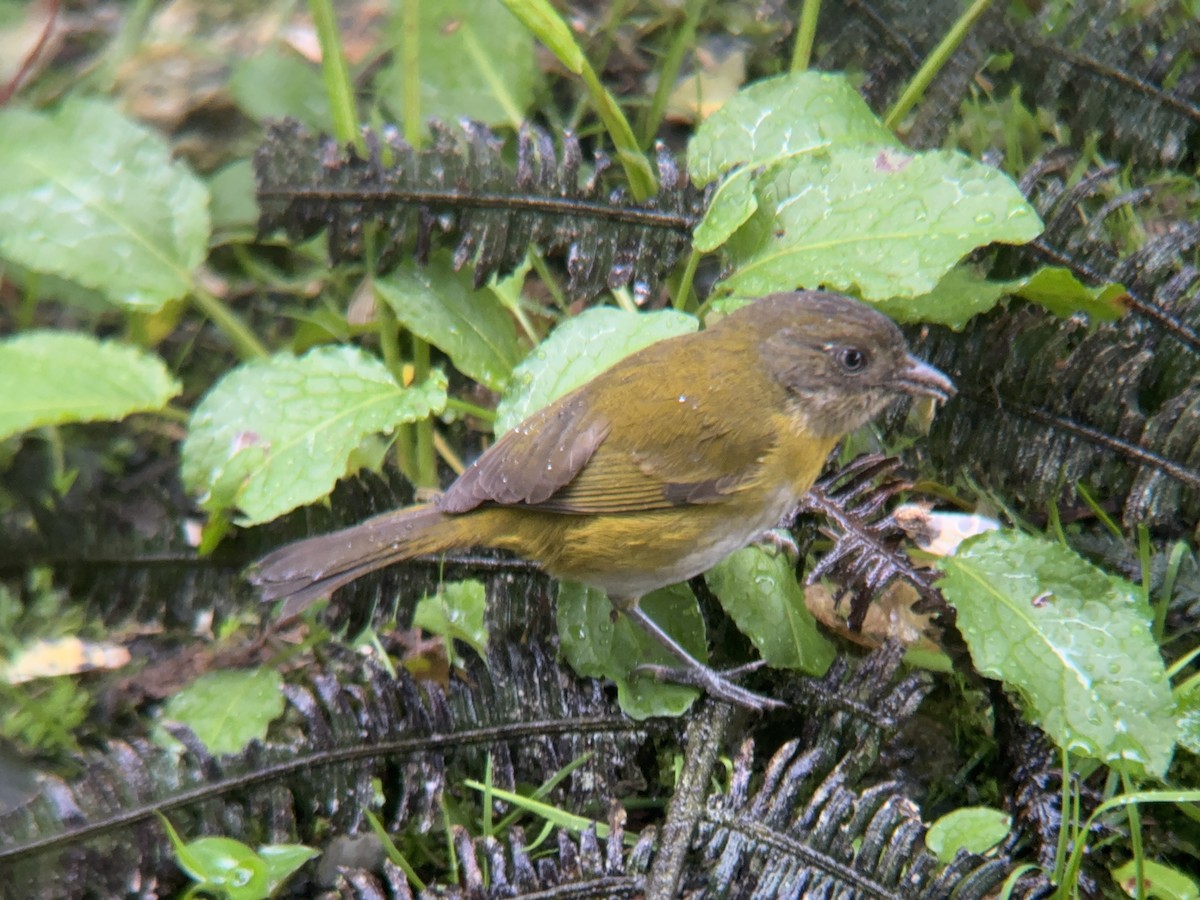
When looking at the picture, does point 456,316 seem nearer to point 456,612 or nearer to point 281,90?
point 456,612

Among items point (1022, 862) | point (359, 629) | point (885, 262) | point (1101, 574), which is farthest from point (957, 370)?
point (359, 629)

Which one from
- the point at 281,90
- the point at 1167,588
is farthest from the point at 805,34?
the point at 281,90

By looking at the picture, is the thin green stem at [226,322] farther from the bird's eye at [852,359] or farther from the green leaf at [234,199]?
the bird's eye at [852,359]

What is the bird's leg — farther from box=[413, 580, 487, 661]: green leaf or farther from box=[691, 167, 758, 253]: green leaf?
box=[691, 167, 758, 253]: green leaf

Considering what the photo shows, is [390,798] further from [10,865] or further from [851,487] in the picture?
[851,487]

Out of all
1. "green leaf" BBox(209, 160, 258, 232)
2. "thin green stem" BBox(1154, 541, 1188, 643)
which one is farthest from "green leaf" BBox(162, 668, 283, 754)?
"thin green stem" BBox(1154, 541, 1188, 643)

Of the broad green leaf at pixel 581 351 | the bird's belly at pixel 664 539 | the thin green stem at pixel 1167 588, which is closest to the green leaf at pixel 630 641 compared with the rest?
the bird's belly at pixel 664 539

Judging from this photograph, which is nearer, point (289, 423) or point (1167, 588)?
point (1167, 588)
